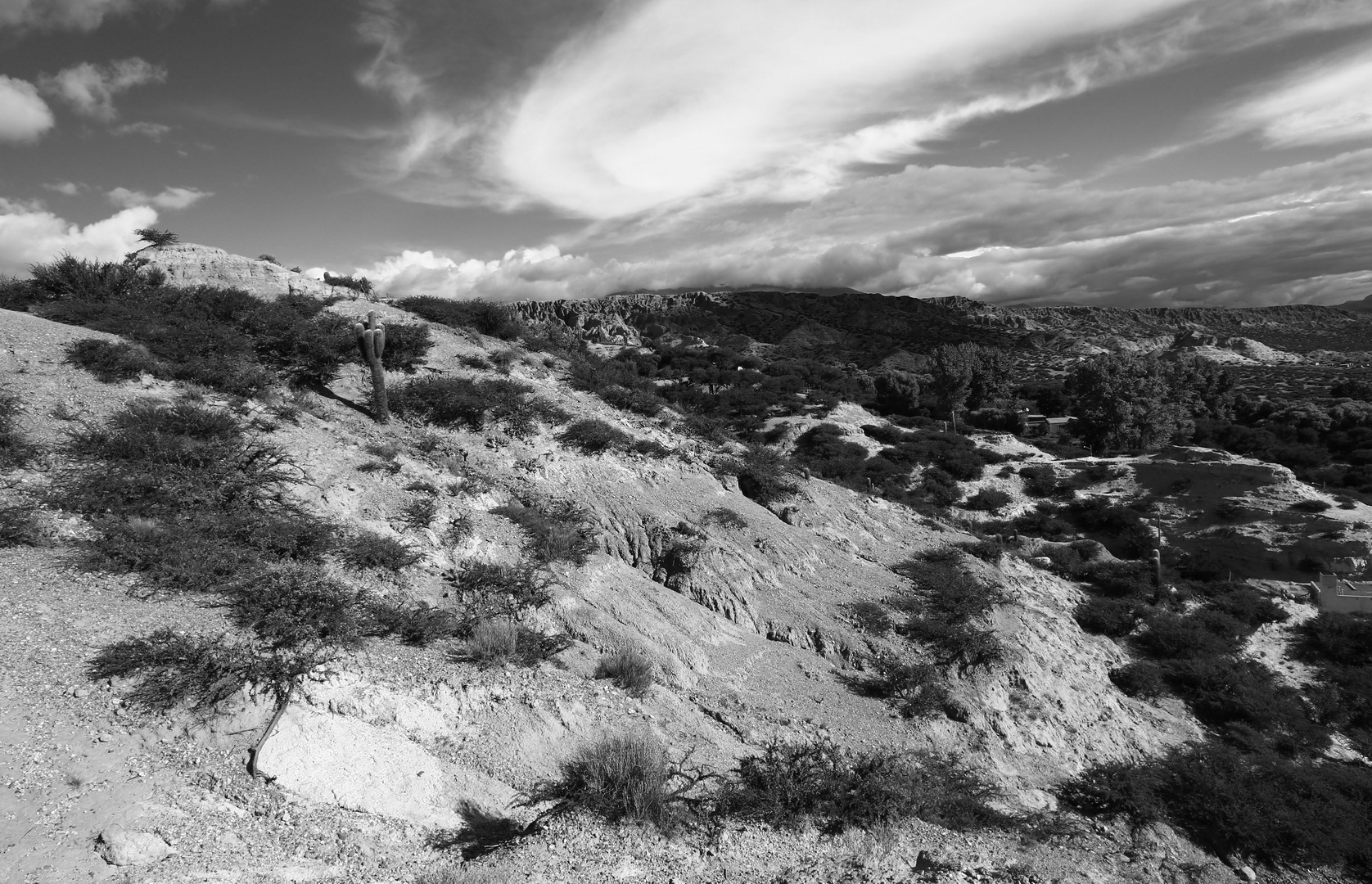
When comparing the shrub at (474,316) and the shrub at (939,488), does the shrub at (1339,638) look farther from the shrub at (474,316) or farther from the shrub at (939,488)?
the shrub at (474,316)

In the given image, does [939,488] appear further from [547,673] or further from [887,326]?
[887,326]

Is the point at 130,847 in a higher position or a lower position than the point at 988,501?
higher

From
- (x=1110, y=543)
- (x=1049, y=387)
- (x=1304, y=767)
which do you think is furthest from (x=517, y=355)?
(x=1049, y=387)

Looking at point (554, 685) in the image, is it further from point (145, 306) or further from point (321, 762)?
point (145, 306)

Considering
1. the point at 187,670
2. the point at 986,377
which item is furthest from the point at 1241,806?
the point at 986,377

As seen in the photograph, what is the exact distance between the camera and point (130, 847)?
5547 millimetres

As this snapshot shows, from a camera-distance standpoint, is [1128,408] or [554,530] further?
[1128,408]

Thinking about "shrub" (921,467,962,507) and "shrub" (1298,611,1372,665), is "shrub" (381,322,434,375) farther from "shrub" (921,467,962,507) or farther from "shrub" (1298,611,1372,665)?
"shrub" (1298,611,1372,665)

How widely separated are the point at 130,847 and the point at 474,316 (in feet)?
68.0

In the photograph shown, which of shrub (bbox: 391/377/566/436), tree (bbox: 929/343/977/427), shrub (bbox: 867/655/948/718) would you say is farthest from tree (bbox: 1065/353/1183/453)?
shrub (bbox: 391/377/566/436)

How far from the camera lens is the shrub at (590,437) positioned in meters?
17.4

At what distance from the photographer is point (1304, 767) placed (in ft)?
45.4

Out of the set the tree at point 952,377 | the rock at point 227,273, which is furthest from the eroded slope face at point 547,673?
the tree at point 952,377

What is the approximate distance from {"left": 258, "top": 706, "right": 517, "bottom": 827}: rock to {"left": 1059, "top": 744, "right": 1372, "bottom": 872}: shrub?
11.3m
